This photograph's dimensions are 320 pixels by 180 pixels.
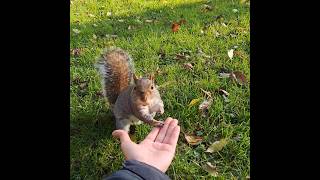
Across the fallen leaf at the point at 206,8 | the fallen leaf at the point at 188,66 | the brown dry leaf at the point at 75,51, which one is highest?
the fallen leaf at the point at 206,8

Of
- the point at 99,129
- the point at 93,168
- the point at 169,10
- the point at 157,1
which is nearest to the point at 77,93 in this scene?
the point at 99,129

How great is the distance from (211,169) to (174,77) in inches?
32.7

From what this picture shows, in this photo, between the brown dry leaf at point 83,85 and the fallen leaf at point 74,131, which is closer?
the fallen leaf at point 74,131

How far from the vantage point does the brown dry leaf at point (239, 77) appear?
8.98ft

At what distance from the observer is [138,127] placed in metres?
2.41

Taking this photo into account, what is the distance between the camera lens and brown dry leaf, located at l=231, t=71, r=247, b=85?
8.98 feet

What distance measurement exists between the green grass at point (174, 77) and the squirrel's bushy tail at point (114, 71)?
19 centimetres

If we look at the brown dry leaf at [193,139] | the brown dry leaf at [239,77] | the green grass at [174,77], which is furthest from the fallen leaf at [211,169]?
the brown dry leaf at [239,77]

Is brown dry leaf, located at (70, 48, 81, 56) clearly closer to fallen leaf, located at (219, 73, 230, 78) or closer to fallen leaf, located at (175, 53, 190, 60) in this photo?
fallen leaf, located at (175, 53, 190, 60)

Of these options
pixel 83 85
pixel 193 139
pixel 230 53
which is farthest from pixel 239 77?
pixel 83 85

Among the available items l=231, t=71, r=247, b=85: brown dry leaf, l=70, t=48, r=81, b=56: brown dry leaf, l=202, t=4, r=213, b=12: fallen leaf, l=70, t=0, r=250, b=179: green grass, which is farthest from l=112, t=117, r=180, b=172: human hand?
l=202, t=4, r=213, b=12: fallen leaf

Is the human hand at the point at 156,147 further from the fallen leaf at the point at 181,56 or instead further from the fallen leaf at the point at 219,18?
the fallen leaf at the point at 219,18

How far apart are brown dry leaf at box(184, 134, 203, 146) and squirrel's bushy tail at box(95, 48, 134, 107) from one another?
437 mm
